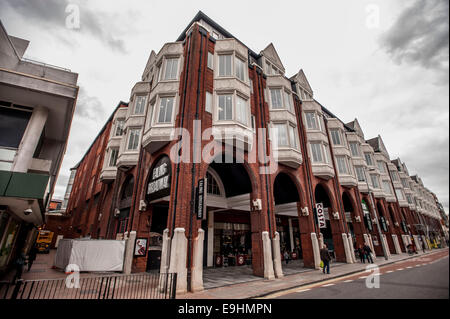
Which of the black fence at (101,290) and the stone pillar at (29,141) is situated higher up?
the stone pillar at (29,141)

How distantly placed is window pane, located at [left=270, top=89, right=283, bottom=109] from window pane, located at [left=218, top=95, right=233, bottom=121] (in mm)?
6458

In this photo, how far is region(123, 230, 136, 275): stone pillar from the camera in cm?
1450

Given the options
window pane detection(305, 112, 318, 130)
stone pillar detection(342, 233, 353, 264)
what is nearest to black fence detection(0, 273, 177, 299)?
stone pillar detection(342, 233, 353, 264)

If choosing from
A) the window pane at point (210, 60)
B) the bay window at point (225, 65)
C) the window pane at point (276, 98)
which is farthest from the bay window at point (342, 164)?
the window pane at point (210, 60)

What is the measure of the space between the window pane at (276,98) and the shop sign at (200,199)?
1252cm

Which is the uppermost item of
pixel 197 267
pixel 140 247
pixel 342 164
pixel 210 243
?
pixel 342 164

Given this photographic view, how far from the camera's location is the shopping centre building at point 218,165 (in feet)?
40.0

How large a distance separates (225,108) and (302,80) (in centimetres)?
1722

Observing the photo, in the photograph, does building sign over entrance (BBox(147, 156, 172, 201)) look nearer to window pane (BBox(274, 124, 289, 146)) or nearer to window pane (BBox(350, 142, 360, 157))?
window pane (BBox(274, 124, 289, 146))

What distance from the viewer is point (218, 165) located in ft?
58.6

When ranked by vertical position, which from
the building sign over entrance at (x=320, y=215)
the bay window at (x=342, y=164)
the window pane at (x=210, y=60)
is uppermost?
the window pane at (x=210, y=60)

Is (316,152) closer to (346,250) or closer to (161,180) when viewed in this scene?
(346,250)

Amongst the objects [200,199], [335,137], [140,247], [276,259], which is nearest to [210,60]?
[200,199]

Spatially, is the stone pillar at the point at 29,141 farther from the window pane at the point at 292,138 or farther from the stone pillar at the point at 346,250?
the stone pillar at the point at 346,250
